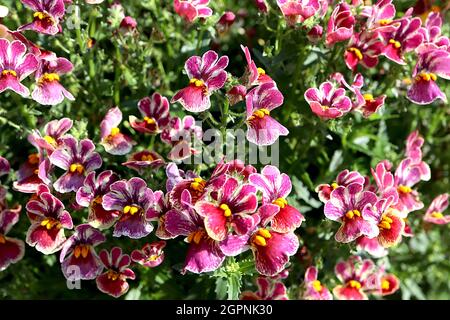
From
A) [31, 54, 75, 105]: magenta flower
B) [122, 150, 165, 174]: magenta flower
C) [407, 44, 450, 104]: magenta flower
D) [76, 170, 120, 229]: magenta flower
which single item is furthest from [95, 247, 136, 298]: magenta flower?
[407, 44, 450, 104]: magenta flower

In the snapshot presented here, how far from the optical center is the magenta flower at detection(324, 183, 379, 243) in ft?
6.31

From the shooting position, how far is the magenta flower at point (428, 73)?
2.13 m

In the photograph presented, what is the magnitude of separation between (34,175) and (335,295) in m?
1.21

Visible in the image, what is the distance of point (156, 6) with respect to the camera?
2.44 m

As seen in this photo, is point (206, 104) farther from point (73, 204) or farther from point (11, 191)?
point (11, 191)

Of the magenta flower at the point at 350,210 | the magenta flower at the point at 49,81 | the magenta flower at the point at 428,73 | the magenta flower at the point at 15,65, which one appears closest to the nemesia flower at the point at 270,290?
the magenta flower at the point at 350,210

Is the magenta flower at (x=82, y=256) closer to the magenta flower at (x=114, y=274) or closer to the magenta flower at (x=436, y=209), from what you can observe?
the magenta flower at (x=114, y=274)

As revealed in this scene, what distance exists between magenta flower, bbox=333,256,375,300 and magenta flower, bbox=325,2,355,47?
877 mm

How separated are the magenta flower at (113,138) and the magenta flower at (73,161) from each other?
75 millimetres

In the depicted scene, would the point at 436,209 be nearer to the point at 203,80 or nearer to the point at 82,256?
the point at 203,80

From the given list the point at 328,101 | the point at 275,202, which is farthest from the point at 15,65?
the point at 328,101

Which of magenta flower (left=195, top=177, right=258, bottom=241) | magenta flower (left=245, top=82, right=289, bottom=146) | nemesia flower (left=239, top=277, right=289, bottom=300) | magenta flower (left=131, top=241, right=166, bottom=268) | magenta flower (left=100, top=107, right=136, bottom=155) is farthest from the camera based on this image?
nemesia flower (left=239, top=277, right=289, bottom=300)

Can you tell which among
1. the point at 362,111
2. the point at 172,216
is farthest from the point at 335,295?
the point at 172,216

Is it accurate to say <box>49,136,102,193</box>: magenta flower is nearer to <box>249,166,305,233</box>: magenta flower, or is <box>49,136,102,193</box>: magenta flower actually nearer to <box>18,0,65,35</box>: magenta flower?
<box>18,0,65,35</box>: magenta flower
